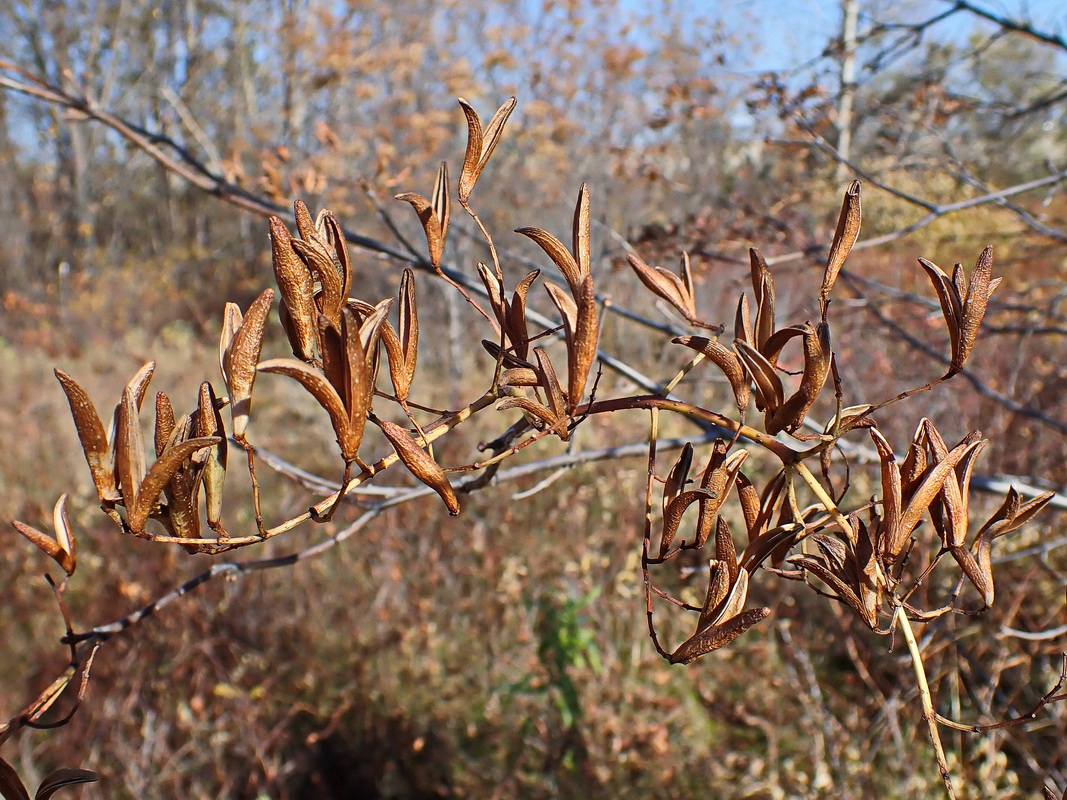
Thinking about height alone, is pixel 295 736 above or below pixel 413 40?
below

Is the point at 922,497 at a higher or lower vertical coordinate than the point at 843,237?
lower

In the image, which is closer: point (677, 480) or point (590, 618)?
point (677, 480)

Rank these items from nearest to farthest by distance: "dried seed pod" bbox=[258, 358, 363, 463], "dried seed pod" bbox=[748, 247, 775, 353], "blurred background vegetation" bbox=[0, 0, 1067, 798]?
"dried seed pod" bbox=[258, 358, 363, 463] < "dried seed pod" bbox=[748, 247, 775, 353] < "blurred background vegetation" bbox=[0, 0, 1067, 798]

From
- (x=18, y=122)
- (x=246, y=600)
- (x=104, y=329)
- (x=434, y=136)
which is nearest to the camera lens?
(x=246, y=600)

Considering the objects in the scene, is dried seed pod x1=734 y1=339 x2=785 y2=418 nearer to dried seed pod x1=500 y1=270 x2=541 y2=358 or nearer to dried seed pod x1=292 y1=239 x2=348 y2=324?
dried seed pod x1=500 y1=270 x2=541 y2=358

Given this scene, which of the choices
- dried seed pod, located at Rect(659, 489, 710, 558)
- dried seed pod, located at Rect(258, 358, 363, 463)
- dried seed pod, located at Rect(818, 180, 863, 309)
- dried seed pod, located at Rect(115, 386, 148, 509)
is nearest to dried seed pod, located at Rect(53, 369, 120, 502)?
dried seed pod, located at Rect(115, 386, 148, 509)

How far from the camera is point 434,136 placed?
704 centimetres

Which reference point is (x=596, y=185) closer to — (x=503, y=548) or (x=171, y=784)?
(x=503, y=548)

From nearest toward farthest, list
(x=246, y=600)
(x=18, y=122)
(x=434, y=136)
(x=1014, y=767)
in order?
(x=1014, y=767) < (x=246, y=600) < (x=434, y=136) < (x=18, y=122)

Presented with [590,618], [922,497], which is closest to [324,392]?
[922,497]

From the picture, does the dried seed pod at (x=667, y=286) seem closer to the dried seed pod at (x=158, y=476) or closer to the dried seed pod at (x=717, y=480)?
the dried seed pod at (x=717, y=480)

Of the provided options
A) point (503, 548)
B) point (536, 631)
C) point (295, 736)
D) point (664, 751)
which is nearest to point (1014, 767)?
point (664, 751)

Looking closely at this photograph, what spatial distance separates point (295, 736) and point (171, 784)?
0.48 metres

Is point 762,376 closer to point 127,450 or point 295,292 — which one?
point 295,292
